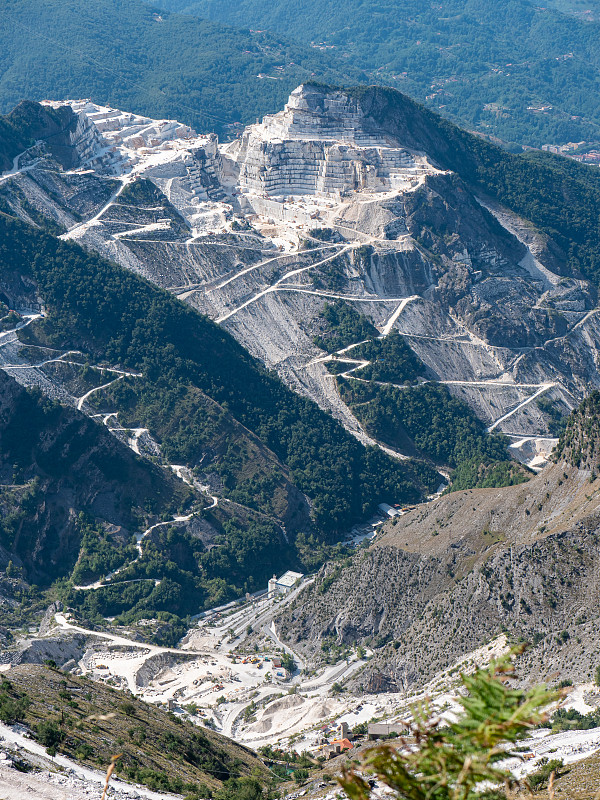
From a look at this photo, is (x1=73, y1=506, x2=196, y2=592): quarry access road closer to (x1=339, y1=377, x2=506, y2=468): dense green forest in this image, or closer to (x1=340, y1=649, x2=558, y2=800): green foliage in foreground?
(x1=339, y1=377, x2=506, y2=468): dense green forest

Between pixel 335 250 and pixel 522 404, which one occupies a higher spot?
pixel 335 250

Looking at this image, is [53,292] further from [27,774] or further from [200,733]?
[27,774]

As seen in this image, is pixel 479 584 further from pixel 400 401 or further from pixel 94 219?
pixel 94 219

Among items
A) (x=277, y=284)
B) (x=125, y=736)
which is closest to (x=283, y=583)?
(x=125, y=736)

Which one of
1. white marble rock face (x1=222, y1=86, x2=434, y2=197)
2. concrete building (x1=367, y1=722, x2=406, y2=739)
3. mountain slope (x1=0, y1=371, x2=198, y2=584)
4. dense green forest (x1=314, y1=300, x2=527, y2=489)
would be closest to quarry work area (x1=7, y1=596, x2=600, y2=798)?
concrete building (x1=367, y1=722, x2=406, y2=739)

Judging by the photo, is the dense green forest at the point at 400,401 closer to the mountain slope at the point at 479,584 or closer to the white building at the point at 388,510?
the white building at the point at 388,510

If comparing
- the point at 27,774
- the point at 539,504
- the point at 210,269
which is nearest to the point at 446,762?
the point at 27,774

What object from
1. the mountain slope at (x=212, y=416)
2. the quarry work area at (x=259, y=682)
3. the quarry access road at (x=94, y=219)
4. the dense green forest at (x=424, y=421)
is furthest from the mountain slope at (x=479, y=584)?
the quarry access road at (x=94, y=219)
